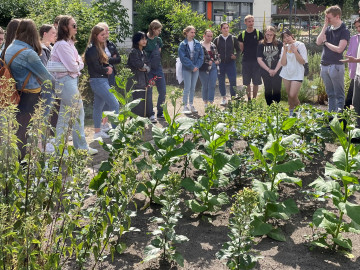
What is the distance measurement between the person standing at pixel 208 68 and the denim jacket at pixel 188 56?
0.31 metres

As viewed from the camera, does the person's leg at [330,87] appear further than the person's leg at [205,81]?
No

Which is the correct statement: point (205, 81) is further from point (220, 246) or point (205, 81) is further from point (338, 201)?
point (338, 201)

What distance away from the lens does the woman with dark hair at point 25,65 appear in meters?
5.99

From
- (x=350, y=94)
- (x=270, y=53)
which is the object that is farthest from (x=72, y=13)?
(x=350, y=94)

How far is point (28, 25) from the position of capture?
6.04m

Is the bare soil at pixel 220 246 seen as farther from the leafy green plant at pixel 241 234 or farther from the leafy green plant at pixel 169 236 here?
the leafy green plant at pixel 241 234

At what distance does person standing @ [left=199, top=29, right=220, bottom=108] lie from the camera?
1095 cm

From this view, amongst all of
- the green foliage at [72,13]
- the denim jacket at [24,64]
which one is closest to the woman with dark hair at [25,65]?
the denim jacket at [24,64]

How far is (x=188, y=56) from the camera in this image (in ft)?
34.4

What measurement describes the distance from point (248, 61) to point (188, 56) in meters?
1.41

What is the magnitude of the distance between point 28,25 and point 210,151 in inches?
114

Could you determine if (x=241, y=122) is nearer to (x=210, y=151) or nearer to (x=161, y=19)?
(x=210, y=151)

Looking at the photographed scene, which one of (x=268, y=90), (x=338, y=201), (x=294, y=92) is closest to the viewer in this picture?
(x=338, y=201)

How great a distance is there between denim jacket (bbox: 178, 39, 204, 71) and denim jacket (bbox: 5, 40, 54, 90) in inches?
181
